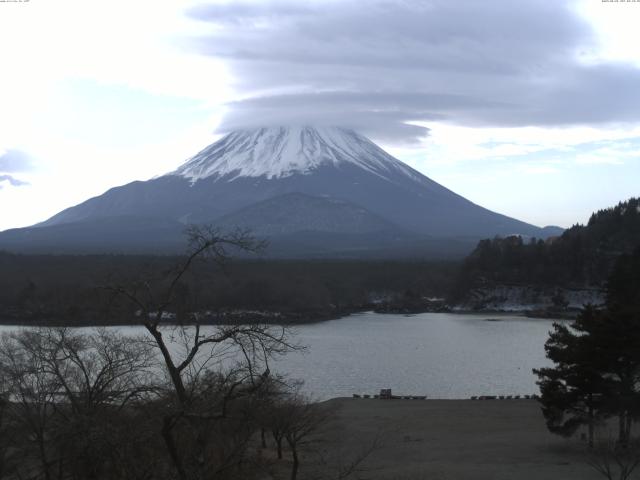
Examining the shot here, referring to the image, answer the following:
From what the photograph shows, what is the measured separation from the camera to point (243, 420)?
648 cm

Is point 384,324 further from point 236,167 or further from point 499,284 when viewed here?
point 236,167

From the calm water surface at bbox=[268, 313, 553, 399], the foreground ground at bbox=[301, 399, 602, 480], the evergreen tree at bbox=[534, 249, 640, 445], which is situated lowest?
the foreground ground at bbox=[301, 399, 602, 480]

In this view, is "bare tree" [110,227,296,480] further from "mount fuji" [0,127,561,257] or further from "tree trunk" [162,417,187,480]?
"mount fuji" [0,127,561,257]

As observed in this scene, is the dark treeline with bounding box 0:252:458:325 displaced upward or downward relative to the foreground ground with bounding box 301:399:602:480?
upward

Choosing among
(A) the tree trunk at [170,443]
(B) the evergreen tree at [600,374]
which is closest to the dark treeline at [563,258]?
(B) the evergreen tree at [600,374]

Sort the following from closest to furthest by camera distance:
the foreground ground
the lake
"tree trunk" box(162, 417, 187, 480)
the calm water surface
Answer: "tree trunk" box(162, 417, 187, 480), the foreground ground, the lake, the calm water surface

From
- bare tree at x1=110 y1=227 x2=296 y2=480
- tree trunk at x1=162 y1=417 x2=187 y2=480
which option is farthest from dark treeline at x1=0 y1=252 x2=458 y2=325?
tree trunk at x1=162 y1=417 x2=187 y2=480

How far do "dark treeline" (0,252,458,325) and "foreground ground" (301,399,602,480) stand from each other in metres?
21.9

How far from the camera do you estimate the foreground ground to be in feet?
49.1

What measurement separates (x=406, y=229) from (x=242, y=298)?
349 feet

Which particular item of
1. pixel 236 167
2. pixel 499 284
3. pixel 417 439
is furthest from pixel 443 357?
pixel 236 167

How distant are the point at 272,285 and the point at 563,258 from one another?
23506mm

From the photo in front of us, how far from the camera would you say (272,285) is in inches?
2571

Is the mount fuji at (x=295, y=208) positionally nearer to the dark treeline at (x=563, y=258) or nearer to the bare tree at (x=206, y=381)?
the dark treeline at (x=563, y=258)
